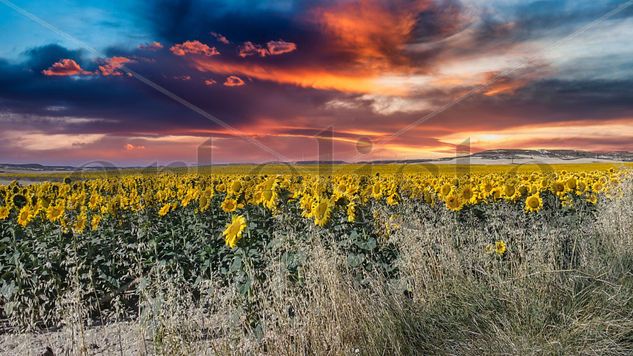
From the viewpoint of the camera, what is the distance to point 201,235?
7754 mm

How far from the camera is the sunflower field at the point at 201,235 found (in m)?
6.26

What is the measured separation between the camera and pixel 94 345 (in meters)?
5.67

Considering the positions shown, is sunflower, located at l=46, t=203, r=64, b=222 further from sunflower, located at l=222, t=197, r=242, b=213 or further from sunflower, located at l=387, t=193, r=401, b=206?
sunflower, located at l=387, t=193, r=401, b=206

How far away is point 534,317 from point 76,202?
25.8 feet

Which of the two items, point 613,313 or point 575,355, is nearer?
point 575,355

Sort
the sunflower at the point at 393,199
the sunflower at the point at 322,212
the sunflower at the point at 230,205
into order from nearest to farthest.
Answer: the sunflower at the point at 322,212 < the sunflower at the point at 230,205 < the sunflower at the point at 393,199

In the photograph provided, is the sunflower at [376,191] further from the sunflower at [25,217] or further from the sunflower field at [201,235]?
the sunflower at [25,217]

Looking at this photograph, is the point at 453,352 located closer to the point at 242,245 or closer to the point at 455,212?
the point at 242,245

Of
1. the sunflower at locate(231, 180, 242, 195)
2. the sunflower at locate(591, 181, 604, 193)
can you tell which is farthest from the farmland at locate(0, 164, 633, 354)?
the sunflower at locate(591, 181, 604, 193)

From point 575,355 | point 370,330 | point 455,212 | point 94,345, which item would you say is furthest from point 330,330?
point 455,212

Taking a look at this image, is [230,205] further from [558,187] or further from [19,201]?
[558,187]

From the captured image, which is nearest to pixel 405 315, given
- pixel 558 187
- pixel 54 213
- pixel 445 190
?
pixel 445 190

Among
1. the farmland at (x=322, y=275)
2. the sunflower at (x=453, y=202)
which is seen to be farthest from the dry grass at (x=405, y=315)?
the sunflower at (x=453, y=202)

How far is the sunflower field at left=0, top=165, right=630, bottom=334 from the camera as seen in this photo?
6258 millimetres
